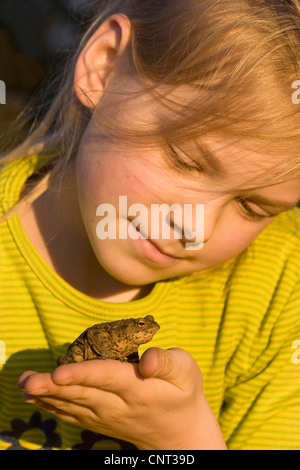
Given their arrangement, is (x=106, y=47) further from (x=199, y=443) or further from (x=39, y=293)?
(x=199, y=443)

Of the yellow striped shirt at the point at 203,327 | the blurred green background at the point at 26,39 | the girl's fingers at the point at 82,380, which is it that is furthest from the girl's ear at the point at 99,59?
the blurred green background at the point at 26,39

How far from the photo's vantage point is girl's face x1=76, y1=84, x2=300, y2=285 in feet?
4.82

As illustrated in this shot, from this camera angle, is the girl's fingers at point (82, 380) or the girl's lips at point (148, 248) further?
the girl's lips at point (148, 248)

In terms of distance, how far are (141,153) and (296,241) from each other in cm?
72

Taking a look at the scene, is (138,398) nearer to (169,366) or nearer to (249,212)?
(169,366)

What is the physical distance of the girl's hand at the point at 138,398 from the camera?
1.21m

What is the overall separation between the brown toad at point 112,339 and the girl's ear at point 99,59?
0.68 metres

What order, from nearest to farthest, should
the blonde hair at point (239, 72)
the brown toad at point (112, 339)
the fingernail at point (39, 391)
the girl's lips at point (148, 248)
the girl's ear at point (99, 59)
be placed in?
the fingernail at point (39, 391) < the brown toad at point (112, 339) < the blonde hair at point (239, 72) < the girl's lips at point (148, 248) < the girl's ear at point (99, 59)

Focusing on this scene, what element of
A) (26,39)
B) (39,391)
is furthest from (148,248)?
(26,39)

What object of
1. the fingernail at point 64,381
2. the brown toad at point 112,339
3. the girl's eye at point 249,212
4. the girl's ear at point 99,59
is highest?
the girl's ear at point 99,59

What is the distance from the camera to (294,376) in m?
1.84

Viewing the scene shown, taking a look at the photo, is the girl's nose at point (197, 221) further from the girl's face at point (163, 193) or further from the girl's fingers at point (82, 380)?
the girl's fingers at point (82, 380)

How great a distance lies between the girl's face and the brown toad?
28cm

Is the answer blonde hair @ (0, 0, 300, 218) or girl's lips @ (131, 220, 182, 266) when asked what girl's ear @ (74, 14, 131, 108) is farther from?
girl's lips @ (131, 220, 182, 266)
